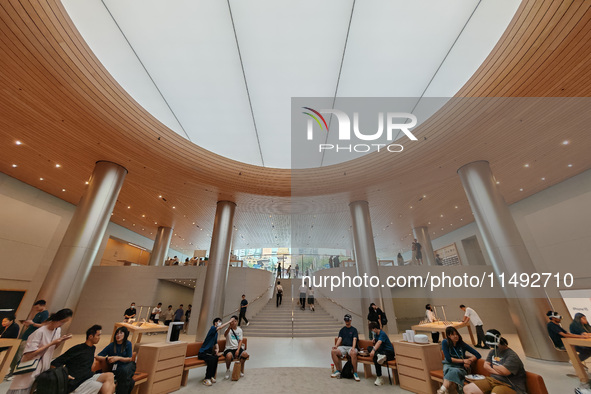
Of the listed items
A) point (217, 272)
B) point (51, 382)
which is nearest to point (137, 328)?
point (217, 272)

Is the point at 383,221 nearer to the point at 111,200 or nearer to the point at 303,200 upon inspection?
the point at 303,200

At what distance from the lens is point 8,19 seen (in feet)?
13.2

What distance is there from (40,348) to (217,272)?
7.60 meters

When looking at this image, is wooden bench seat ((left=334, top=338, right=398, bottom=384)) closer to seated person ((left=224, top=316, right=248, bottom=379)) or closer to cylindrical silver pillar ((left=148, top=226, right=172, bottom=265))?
seated person ((left=224, top=316, right=248, bottom=379))

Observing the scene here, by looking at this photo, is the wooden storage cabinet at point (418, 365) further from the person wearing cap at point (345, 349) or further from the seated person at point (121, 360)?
the seated person at point (121, 360)

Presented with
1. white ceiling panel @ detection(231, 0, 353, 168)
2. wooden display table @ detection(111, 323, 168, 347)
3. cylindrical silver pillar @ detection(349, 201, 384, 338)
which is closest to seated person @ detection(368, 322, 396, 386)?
cylindrical silver pillar @ detection(349, 201, 384, 338)

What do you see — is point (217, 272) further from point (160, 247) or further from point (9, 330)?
point (160, 247)

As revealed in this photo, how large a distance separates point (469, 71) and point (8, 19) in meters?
8.75

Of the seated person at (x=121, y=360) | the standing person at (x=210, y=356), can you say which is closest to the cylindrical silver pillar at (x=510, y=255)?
the standing person at (x=210, y=356)

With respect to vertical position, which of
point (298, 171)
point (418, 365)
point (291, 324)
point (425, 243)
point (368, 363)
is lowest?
point (368, 363)

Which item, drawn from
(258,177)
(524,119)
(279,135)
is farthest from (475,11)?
(258,177)

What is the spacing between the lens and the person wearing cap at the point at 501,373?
2727 millimetres

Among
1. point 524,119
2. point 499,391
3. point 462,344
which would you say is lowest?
point 499,391

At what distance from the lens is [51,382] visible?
2484mm
